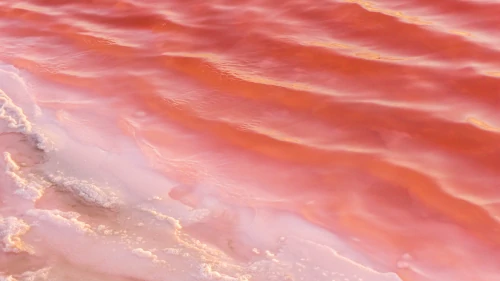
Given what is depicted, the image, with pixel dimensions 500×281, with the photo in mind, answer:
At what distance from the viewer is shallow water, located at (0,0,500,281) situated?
1.72 metres

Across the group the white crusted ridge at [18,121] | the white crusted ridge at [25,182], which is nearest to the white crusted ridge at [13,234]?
the white crusted ridge at [25,182]

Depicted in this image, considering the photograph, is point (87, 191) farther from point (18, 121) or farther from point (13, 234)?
point (18, 121)

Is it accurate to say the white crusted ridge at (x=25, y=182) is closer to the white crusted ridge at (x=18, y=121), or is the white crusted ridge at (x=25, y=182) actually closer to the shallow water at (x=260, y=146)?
the shallow water at (x=260, y=146)

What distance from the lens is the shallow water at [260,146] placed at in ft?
5.64

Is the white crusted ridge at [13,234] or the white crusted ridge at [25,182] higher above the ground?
the white crusted ridge at [25,182]

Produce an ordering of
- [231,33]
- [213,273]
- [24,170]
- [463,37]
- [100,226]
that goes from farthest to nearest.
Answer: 1. [231,33]
2. [463,37]
3. [24,170]
4. [100,226]
5. [213,273]

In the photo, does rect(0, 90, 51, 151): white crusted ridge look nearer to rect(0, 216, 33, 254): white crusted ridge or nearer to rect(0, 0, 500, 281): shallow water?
rect(0, 0, 500, 281): shallow water

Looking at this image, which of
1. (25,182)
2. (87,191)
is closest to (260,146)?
(87,191)

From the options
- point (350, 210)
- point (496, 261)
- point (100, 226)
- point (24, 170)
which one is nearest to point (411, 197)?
point (350, 210)

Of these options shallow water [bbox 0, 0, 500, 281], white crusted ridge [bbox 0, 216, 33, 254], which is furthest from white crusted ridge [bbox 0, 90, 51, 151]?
white crusted ridge [bbox 0, 216, 33, 254]

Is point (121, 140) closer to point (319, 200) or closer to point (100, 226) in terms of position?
point (100, 226)

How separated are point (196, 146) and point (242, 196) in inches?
14.4

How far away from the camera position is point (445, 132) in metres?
2.12

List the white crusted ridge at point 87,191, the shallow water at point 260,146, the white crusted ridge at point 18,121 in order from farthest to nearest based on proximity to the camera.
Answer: the white crusted ridge at point 18,121 → the white crusted ridge at point 87,191 → the shallow water at point 260,146
